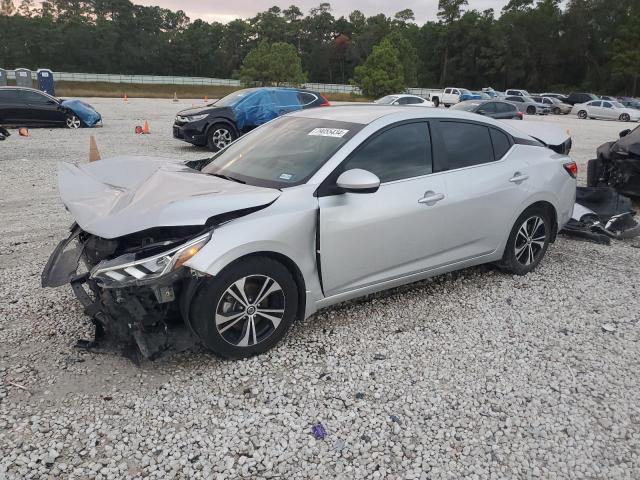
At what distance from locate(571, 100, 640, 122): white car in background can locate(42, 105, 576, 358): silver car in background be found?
34643 mm

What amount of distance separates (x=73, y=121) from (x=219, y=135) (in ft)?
23.6

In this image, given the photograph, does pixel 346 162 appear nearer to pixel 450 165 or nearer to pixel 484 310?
pixel 450 165

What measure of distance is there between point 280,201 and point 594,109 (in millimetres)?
38287

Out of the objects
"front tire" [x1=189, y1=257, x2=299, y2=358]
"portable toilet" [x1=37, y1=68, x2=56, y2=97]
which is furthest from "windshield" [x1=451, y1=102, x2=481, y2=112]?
"portable toilet" [x1=37, y1=68, x2=56, y2=97]

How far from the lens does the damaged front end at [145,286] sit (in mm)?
3074

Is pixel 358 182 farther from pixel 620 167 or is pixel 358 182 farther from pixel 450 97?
pixel 450 97

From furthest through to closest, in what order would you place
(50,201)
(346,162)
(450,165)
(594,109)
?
(594,109) < (50,201) < (450,165) < (346,162)

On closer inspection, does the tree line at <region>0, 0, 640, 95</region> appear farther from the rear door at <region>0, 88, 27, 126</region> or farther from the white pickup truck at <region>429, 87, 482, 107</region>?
the rear door at <region>0, 88, 27, 126</region>

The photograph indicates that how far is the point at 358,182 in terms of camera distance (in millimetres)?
3547

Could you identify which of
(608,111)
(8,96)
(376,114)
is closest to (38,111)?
(8,96)

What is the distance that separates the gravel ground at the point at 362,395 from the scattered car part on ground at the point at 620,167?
3838 millimetres

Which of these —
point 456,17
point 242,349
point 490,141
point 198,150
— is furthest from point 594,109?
point 456,17

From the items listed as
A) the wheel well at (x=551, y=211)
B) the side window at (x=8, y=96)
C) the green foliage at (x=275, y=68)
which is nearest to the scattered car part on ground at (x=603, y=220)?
the wheel well at (x=551, y=211)

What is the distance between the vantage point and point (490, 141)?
4812 millimetres
